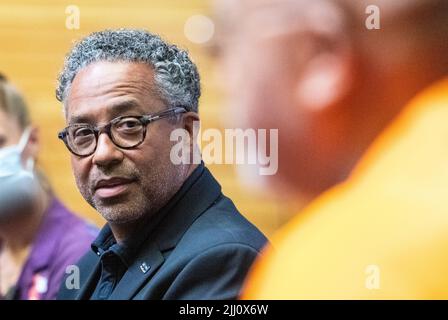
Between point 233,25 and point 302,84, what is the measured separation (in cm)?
31

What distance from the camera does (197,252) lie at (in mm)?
1959

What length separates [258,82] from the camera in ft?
8.59

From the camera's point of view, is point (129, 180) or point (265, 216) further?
point (265, 216)

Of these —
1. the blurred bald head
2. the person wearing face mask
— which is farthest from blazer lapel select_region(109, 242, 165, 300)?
the blurred bald head

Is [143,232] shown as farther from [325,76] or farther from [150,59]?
[325,76]

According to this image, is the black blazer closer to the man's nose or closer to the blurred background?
the man's nose

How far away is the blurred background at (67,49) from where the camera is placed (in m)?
2.52

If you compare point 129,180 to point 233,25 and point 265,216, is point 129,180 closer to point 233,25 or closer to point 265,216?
point 265,216

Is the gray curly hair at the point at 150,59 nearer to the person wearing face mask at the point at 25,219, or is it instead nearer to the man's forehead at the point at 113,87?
the man's forehead at the point at 113,87

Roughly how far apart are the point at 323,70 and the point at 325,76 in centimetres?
2

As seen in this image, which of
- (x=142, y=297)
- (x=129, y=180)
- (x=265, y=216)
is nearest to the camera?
(x=142, y=297)

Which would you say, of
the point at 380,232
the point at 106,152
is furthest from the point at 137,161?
the point at 380,232

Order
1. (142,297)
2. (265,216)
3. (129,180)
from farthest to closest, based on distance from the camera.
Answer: (265,216)
(129,180)
(142,297)
